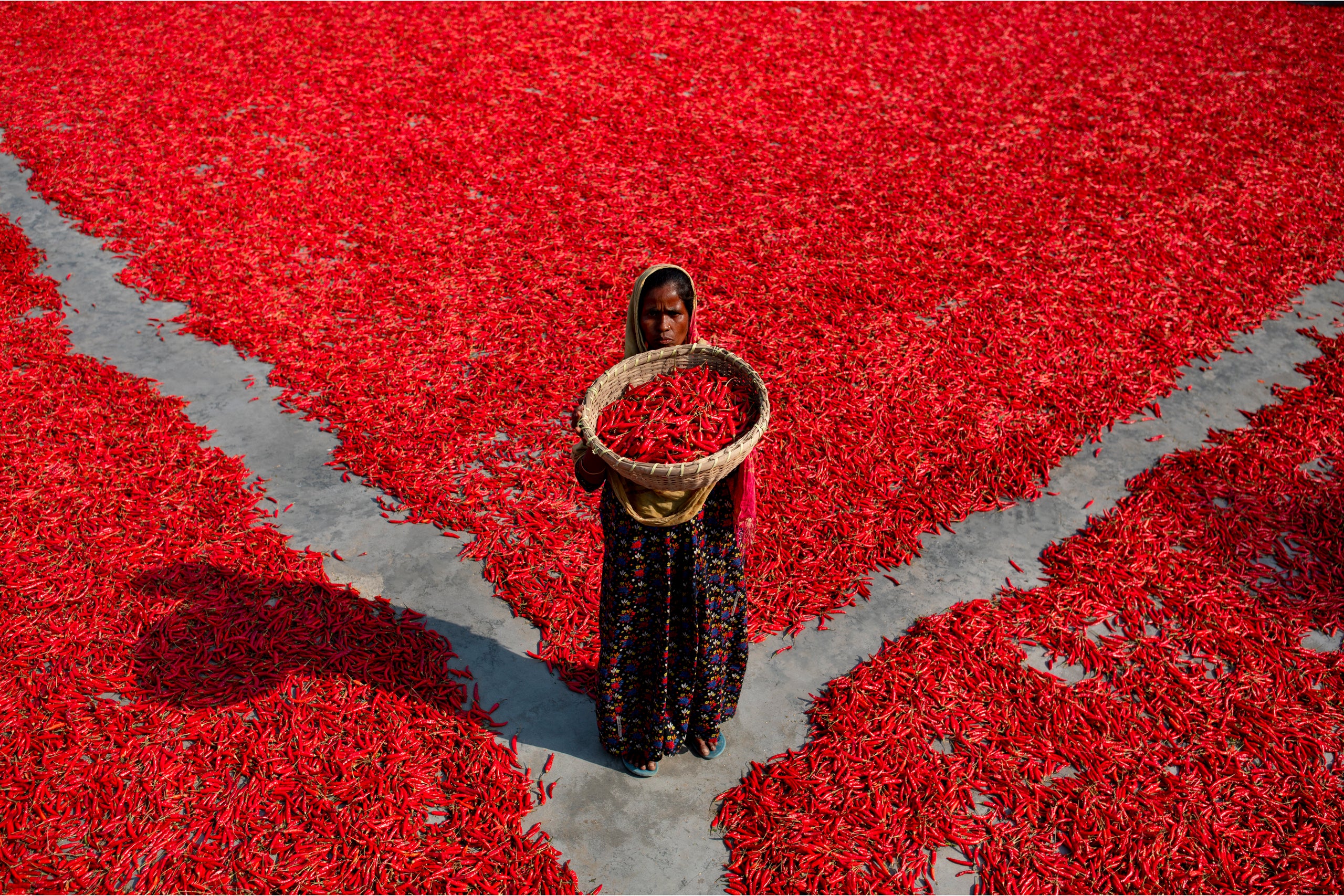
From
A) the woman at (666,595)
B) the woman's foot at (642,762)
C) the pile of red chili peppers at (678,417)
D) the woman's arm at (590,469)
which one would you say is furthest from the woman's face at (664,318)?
the woman's foot at (642,762)

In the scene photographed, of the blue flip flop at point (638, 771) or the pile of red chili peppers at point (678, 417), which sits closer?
the pile of red chili peppers at point (678, 417)

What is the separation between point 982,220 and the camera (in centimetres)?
838

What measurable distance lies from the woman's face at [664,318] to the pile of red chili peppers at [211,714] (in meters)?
2.17

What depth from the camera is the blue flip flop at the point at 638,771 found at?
394cm

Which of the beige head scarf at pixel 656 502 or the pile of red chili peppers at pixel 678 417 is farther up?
the pile of red chili peppers at pixel 678 417

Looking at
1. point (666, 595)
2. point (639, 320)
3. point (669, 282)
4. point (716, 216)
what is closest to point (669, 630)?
point (666, 595)

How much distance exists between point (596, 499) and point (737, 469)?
91.4 inches

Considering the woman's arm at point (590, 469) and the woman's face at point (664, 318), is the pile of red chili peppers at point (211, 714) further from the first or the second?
the woman's face at point (664, 318)

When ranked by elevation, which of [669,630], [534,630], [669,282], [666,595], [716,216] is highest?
[669,282]

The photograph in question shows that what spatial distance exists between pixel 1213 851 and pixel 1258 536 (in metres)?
2.36

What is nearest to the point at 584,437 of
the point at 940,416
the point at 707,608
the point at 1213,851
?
the point at 707,608

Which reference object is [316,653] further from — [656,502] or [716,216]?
[716,216]

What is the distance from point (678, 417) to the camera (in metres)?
3.10

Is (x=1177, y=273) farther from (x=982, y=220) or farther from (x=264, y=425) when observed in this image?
(x=264, y=425)
